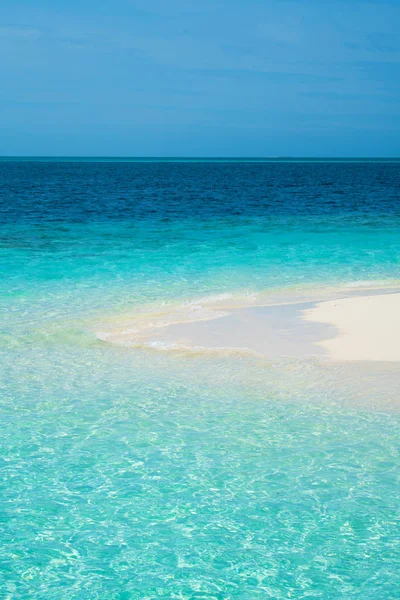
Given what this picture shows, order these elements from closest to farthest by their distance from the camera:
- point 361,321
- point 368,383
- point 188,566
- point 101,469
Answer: point 188,566
point 101,469
point 368,383
point 361,321

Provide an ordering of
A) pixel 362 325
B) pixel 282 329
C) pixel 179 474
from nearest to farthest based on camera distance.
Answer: pixel 179 474 → pixel 362 325 → pixel 282 329

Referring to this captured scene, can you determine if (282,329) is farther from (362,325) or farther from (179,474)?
(179,474)

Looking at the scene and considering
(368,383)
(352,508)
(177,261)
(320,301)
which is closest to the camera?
(352,508)

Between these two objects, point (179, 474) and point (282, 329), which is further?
point (282, 329)

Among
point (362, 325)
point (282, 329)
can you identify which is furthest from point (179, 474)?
point (362, 325)

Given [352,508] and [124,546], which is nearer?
[124,546]

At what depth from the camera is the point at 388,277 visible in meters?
19.5

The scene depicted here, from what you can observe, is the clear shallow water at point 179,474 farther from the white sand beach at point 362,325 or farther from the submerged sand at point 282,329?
the white sand beach at point 362,325

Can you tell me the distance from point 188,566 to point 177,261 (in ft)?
55.3

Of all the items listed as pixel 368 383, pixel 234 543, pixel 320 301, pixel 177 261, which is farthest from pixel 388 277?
pixel 234 543

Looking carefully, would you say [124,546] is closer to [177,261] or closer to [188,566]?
[188,566]

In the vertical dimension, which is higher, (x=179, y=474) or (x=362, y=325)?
(x=362, y=325)

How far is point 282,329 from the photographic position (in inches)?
508

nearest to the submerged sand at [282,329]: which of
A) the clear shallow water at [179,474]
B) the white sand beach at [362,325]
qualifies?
the white sand beach at [362,325]
